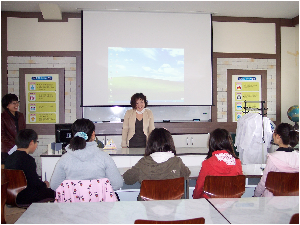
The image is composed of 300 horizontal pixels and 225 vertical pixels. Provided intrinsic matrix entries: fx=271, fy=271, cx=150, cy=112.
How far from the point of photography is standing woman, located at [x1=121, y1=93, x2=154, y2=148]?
367cm

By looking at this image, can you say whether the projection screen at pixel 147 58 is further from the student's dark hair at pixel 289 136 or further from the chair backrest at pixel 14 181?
the student's dark hair at pixel 289 136

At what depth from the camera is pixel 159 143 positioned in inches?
82.0

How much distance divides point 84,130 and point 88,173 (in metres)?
0.34

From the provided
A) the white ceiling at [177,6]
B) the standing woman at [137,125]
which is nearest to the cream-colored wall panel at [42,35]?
the white ceiling at [177,6]

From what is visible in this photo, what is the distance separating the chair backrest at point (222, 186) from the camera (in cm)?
195

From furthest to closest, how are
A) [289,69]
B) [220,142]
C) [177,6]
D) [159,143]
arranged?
[289,69] → [177,6] → [220,142] → [159,143]

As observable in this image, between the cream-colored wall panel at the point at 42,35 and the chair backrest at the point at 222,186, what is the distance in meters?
3.75

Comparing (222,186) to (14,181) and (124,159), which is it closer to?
(124,159)

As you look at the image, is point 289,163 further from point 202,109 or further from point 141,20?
point 141,20

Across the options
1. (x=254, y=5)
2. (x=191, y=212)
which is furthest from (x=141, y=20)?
(x=191, y=212)

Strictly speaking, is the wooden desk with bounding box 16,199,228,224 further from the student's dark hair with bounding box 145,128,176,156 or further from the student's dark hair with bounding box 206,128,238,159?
the student's dark hair with bounding box 206,128,238,159

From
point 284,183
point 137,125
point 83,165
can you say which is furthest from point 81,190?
point 137,125

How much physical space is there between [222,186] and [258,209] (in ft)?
1.53

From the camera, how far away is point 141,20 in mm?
4852
